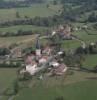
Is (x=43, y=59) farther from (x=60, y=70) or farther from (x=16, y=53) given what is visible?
(x=16, y=53)

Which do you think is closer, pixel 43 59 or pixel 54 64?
pixel 54 64

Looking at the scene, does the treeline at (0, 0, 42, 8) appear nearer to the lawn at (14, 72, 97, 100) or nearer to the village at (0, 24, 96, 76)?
the village at (0, 24, 96, 76)

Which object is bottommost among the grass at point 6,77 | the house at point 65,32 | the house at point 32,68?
the grass at point 6,77

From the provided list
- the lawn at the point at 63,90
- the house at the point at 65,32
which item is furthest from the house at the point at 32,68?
the house at the point at 65,32

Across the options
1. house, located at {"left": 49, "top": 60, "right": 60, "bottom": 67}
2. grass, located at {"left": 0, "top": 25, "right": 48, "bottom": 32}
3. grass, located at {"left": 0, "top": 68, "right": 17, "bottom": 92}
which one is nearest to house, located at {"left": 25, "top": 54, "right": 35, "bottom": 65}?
grass, located at {"left": 0, "top": 68, "right": 17, "bottom": 92}

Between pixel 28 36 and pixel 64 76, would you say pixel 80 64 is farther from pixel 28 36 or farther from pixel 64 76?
pixel 28 36

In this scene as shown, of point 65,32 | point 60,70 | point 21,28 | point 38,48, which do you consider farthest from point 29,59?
point 21,28

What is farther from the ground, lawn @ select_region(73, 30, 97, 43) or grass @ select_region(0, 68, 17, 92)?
lawn @ select_region(73, 30, 97, 43)

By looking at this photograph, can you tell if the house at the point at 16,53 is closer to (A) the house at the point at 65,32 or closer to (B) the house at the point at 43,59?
(B) the house at the point at 43,59

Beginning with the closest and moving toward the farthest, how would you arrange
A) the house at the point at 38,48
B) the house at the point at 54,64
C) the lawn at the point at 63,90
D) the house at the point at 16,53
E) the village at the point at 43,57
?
the lawn at the point at 63,90 → the village at the point at 43,57 → the house at the point at 54,64 → the house at the point at 38,48 → the house at the point at 16,53

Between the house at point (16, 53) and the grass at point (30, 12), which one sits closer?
the house at point (16, 53)

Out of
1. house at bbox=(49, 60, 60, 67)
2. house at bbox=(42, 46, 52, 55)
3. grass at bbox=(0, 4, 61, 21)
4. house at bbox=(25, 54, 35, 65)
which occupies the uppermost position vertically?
grass at bbox=(0, 4, 61, 21)

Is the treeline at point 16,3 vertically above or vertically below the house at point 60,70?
above
